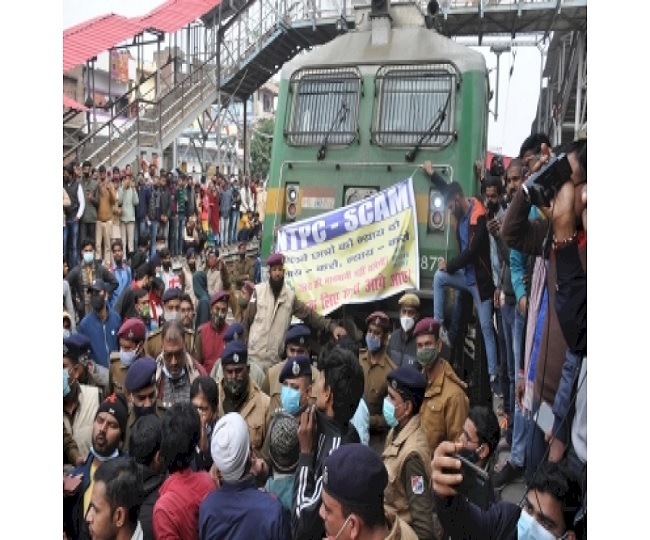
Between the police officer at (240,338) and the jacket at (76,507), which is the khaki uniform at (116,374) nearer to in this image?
the police officer at (240,338)

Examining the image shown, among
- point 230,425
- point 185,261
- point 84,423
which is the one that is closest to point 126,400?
point 84,423

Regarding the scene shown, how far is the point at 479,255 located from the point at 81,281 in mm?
2533

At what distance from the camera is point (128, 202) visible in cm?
495

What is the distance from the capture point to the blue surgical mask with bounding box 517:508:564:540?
179 cm

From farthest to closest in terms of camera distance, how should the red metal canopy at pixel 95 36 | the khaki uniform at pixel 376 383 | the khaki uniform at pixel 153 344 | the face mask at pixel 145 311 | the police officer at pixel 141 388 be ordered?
1. the face mask at pixel 145 311
2. the khaki uniform at pixel 153 344
3. the khaki uniform at pixel 376 383
4. the red metal canopy at pixel 95 36
5. the police officer at pixel 141 388

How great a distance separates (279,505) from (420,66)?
2893 mm

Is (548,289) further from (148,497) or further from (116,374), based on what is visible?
(116,374)

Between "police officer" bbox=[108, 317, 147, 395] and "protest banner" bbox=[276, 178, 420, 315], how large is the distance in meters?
0.88

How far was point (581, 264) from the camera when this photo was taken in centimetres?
193

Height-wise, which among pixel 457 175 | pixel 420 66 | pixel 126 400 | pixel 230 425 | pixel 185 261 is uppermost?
pixel 420 66

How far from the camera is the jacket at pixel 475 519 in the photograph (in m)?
1.45

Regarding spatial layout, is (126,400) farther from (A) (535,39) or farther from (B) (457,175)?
(B) (457,175)

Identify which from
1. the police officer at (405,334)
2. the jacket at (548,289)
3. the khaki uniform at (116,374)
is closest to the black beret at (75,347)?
the khaki uniform at (116,374)

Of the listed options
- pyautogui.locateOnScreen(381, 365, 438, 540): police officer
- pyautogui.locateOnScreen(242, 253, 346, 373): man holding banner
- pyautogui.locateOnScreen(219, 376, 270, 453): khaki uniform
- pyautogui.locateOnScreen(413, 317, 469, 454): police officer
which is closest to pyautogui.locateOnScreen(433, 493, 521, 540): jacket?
pyautogui.locateOnScreen(381, 365, 438, 540): police officer
